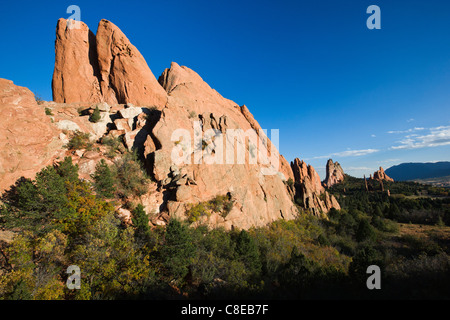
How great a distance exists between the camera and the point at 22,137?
1948 centimetres

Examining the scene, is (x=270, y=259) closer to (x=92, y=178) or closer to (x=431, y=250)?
(x=92, y=178)

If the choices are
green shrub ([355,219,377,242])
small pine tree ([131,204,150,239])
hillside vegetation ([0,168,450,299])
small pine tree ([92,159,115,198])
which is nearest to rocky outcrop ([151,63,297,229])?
small pine tree ([131,204,150,239])

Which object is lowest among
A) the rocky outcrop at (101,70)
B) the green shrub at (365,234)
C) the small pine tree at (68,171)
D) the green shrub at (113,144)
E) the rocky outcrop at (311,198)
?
the green shrub at (365,234)

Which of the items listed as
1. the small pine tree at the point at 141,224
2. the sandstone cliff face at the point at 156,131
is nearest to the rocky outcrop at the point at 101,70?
the sandstone cliff face at the point at 156,131

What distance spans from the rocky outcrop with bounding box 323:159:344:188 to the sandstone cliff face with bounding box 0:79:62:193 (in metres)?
135

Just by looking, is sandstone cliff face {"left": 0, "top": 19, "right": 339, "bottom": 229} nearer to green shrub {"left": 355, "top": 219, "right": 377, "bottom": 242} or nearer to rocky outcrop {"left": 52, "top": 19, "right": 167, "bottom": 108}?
rocky outcrop {"left": 52, "top": 19, "right": 167, "bottom": 108}

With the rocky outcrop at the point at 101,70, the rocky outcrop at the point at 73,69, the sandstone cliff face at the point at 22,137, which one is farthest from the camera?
the rocky outcrop at the point at 101,70

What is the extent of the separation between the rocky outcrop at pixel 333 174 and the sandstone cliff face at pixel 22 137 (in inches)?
5323

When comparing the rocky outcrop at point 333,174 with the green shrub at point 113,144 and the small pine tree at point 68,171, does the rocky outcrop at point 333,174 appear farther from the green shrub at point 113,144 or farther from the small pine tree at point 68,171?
the small pine tree at point 68,171

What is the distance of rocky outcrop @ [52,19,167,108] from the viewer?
114 feet

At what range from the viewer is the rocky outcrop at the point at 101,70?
34688mm

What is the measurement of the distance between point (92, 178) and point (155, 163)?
7433mm

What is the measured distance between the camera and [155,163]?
24.0m

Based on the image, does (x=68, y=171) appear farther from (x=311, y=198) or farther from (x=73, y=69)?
(x=311, y=198)
